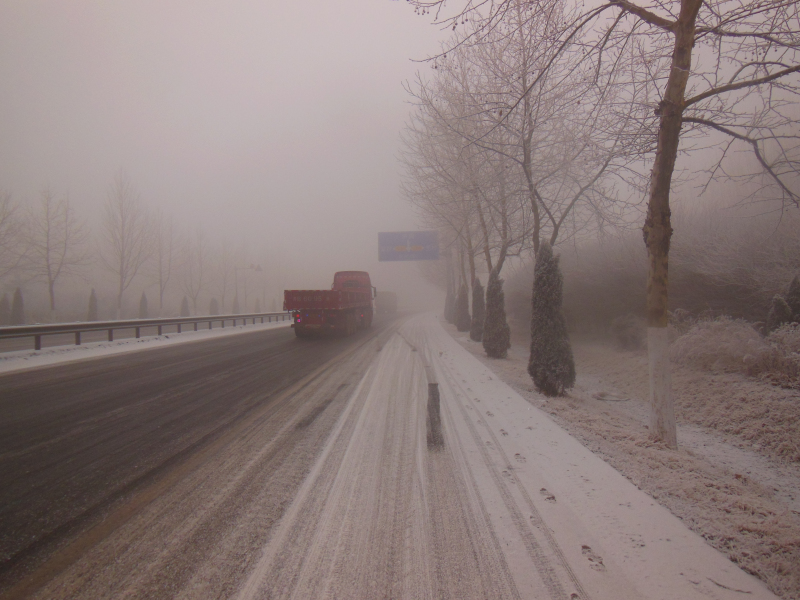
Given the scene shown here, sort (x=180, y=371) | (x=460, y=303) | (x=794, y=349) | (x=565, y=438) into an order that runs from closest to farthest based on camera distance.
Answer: (x=565, y=438)
(x=794, y=349)
(x=180, y=371)
(x=460, y=303)

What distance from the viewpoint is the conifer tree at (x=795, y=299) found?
7206 mm

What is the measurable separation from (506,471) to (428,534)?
120cm

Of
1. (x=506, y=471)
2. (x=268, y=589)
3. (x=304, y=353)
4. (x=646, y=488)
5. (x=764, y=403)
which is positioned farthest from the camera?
(x=304, y=353)

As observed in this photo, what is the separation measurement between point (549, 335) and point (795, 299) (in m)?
5.22

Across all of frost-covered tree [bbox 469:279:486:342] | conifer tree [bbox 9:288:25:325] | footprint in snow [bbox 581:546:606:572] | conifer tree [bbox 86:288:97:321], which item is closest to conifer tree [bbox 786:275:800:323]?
footprint in snow [bbox 581:546:606:572]

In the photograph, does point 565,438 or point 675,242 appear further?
point 675,242

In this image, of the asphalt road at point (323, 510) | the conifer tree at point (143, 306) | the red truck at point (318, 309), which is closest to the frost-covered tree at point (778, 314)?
the asphalt road at point (323, 510)

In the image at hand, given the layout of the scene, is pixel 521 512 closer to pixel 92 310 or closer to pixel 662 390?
pixel 662 390

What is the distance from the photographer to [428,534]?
232cm

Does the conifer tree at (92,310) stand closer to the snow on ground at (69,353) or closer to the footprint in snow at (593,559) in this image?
the snow on ground at (69,353)

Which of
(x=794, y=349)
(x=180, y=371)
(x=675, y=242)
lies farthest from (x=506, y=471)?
(x=675, y=242)

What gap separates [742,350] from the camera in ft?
22.7

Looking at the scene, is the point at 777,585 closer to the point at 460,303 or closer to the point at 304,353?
the point at 304,353

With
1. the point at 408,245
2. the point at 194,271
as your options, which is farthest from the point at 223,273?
the point at 408,245
